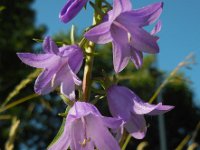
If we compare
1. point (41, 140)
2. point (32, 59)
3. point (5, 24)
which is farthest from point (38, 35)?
point (32, 59)

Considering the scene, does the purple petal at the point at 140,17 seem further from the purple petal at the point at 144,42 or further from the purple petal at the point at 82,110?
the purple petal at the point at 82,110

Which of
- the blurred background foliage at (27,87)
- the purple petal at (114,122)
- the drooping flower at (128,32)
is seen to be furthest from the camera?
the blurred background foliage at (27,87)

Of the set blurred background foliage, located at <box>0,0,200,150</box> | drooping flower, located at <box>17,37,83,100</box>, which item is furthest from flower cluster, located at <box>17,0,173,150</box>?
blurred background foliage, located at <box>0,0,200,150</box>

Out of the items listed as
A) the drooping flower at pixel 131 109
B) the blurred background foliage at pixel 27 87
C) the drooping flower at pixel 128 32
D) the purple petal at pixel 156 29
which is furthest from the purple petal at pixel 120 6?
the blurred background foliage at pixel 27 87

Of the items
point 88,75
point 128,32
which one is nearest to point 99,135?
point 88,75

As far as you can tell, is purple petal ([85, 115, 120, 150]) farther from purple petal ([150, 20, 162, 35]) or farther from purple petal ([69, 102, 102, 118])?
purple petal ([150, 20, 162, 35])

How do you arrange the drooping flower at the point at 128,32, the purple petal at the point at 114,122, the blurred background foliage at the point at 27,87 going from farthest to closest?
the blurred background foliage at the point at 27,87, the drooping flower at the point at 128,32, the purple petal at the point at 114,122

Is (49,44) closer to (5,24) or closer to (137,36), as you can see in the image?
(137,36)

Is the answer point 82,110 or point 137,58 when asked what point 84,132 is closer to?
point 82,110
